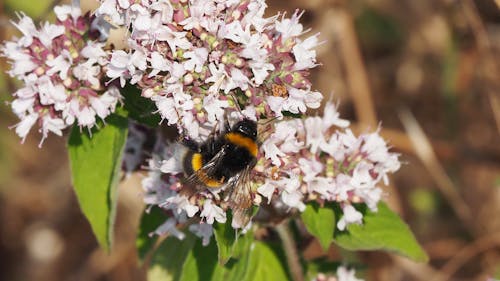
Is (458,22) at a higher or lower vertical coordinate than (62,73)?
higher

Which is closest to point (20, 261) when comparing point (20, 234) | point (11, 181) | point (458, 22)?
point (20, 234)

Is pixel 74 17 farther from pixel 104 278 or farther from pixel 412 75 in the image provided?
pixel 412 75

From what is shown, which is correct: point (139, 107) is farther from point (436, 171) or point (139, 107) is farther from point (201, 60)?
point (436, 171)

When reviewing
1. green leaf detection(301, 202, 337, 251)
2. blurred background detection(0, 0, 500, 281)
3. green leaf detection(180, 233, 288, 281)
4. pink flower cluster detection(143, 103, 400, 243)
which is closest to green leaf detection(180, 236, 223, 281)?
green leaf detection(180, 233, 288, 281)

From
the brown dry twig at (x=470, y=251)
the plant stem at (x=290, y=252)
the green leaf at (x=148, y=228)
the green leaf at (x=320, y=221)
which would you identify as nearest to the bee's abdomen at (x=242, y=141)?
the green leaf at (x=320, y=221)

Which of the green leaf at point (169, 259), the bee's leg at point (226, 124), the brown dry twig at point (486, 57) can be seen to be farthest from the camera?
the brown dry twig at point (486, 57)

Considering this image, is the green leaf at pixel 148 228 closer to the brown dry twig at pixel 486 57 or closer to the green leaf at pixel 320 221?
the green leaf at pixel 320 221

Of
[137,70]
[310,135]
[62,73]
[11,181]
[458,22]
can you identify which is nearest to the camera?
[137,70]

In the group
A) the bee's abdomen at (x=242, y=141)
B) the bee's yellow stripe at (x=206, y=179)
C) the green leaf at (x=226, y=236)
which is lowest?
the green leaf at (x=226, y=236)

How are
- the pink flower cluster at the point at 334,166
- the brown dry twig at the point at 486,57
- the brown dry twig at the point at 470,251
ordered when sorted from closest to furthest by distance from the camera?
1. the pink flower cluster at the point at 334,166
2. the brown dry twig at the point at 486,57
3. the brown dry twig at the point at 470,251
